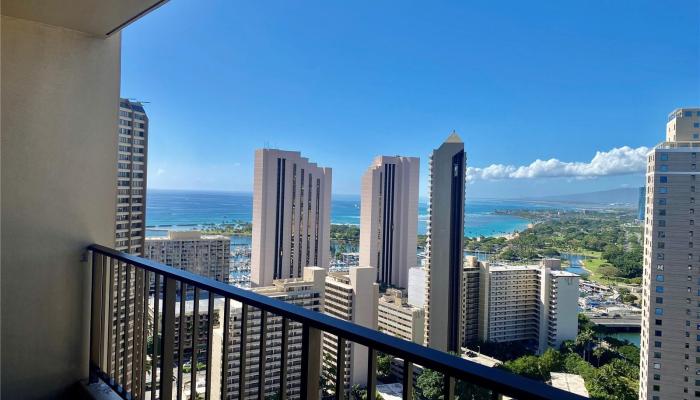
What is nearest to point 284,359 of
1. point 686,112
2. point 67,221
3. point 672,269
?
point 67,221

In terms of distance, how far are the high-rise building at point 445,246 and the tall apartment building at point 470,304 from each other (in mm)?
157

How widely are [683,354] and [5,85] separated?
9686 millimetres

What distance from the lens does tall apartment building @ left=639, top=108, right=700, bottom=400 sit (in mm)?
6594

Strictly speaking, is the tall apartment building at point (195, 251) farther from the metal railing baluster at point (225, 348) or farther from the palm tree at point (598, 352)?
the palm tree at point (598, 352)

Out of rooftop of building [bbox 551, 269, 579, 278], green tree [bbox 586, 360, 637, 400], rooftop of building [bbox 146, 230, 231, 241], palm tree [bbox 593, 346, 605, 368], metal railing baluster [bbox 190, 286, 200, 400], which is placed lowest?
green tree [bbox 586, 360, 637, 400]

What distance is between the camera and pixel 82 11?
182 centimetres

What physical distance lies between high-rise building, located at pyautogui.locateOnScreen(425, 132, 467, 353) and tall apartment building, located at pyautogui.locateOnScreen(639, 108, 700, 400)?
18.3 feet

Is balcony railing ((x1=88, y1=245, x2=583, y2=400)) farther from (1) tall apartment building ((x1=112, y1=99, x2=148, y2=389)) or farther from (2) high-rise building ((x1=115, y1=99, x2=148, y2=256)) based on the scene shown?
(2) high-rise building ((x1=115, y1=99, x2=148, y2=256))

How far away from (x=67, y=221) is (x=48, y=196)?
148 millimetres

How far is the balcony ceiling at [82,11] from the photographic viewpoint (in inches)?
68.5

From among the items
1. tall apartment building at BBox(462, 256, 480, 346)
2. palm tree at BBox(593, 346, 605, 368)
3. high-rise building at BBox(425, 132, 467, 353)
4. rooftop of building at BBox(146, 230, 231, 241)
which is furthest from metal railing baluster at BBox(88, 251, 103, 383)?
tall apartment building at BBox(462, 256, 480, 346)

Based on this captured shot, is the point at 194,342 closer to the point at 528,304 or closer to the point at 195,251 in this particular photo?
the point at 195,251

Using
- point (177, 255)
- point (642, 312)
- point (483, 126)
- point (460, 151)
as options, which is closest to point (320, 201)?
point (460, 151)

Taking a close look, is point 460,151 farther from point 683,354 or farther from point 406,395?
point 406,395
